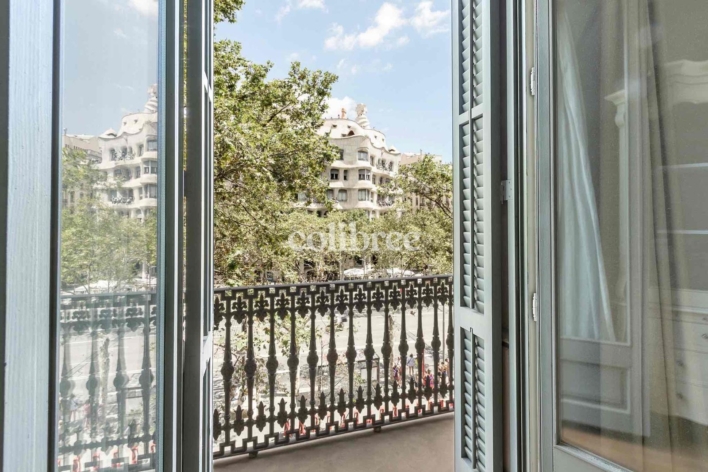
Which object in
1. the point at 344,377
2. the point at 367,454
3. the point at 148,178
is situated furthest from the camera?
the point at 344,377

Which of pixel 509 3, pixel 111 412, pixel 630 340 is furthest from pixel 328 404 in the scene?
pixel 509 3

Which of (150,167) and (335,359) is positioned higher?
(150,167)

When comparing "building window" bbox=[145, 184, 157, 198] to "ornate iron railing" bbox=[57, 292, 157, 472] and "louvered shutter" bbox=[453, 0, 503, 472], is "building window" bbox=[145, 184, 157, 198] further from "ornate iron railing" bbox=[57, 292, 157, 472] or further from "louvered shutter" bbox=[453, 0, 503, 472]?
"louvered shutter" bbox=[453, 0, 503, 472]

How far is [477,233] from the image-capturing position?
1637 millimetres

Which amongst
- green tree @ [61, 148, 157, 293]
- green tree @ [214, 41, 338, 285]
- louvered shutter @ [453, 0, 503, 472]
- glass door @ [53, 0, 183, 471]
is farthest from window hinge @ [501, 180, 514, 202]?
green tree @ [214, 41, 338, 285]

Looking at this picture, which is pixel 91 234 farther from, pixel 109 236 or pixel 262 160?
pixel 262 160

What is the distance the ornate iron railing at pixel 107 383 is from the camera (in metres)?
0.39

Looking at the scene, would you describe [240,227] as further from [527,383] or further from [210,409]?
[527,383]

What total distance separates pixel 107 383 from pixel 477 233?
1.43m

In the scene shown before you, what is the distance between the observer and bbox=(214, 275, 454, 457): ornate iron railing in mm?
2268

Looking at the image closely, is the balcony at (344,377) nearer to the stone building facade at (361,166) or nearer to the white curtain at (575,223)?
the white curtain at (575,223)

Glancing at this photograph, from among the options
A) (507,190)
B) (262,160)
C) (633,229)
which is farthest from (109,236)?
(262,160)

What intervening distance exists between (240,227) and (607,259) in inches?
156

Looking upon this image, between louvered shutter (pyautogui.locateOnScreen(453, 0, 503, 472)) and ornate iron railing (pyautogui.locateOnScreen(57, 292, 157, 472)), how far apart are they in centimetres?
121
